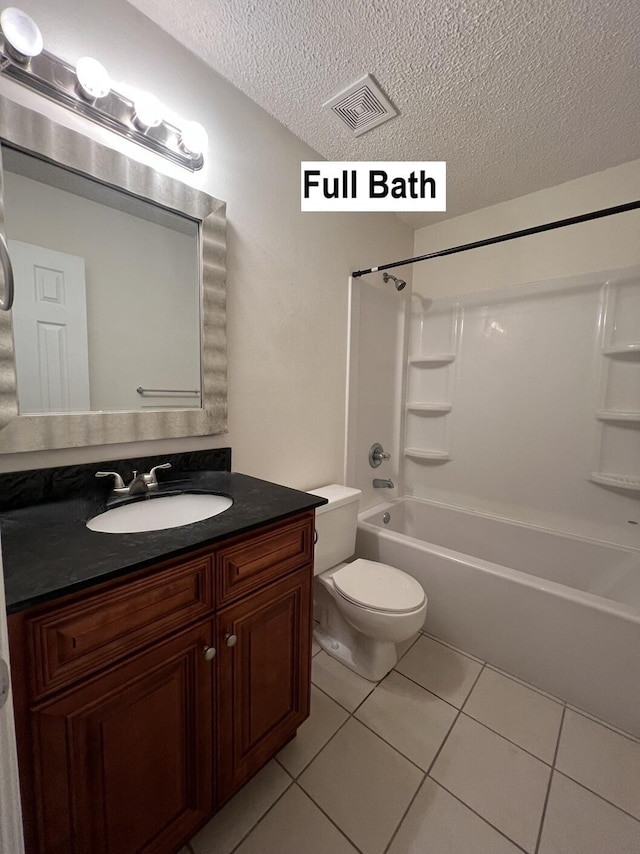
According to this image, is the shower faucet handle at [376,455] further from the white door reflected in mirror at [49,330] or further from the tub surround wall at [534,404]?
the white door reflected in mirror at [49,330]

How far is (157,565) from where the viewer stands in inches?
27.9

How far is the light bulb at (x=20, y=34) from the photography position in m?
0.80

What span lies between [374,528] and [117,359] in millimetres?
1481

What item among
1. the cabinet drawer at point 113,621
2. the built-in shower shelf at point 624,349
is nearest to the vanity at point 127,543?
the cabinet drawer at point 113,621

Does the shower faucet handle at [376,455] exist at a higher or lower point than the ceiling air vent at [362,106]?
lower

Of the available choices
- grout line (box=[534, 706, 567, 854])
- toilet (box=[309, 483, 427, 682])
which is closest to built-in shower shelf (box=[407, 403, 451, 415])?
toilet (box=[309, 483, 427, 682])

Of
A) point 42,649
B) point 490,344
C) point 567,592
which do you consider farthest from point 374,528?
point 42,649

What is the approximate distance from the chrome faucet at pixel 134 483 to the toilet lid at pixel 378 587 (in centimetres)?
88

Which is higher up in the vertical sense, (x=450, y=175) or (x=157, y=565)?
(x=450, y=175)

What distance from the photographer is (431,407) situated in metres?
2.41

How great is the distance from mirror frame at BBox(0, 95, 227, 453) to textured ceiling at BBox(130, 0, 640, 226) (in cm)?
52

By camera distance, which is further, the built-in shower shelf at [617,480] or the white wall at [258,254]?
the built-in shower shelf at [617,480]

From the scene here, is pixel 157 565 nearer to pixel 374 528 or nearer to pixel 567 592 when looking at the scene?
pixel 374 528

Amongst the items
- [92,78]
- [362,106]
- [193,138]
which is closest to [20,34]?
[92,78]
